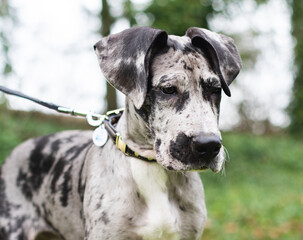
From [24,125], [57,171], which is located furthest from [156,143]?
[24,125]

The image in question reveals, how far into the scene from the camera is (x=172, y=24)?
8.70m

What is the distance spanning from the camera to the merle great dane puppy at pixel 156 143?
2.38m

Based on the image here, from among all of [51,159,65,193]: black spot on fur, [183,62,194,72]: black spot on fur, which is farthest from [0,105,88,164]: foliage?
[183,62,194,72]: black spot on fur

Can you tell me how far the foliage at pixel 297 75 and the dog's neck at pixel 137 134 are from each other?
51.9 feet

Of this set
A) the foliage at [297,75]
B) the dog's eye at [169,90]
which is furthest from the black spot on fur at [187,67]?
the foliage at [297,75]

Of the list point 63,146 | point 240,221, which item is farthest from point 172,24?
point 63,146

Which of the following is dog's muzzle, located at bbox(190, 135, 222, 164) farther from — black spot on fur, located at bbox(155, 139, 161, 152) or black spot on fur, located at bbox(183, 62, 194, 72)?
black spot on fur, located at bbox(183, 62, 194, 72)

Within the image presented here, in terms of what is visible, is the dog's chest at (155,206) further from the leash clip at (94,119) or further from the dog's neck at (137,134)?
the leash clip at (94,119)

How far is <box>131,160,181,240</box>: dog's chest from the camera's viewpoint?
2.60 m

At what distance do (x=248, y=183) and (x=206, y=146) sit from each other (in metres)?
8.15

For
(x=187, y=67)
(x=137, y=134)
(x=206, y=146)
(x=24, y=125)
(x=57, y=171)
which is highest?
(x=187, y=67)

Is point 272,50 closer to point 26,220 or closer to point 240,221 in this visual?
point 240,221

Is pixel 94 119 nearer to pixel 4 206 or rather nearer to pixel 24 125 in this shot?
pixel 4 206

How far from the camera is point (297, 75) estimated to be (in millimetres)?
17750
